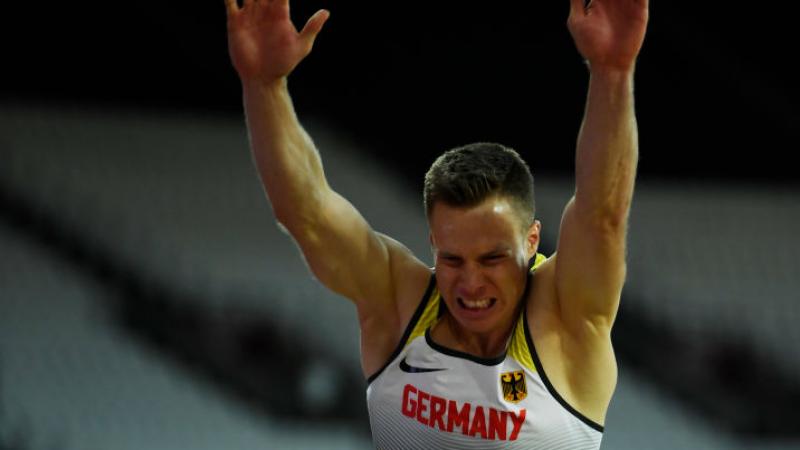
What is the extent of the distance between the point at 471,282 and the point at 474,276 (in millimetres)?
20

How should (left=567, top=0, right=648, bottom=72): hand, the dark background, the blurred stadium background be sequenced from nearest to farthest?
1. (left=567, top=0, right=648, bottom=72): hand
2. the blurred stadium background
3. the dark background

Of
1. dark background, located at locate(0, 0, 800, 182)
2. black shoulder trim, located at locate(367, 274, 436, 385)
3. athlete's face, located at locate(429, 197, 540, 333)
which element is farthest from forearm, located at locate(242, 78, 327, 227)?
dark background, located at locate(0, 0, 800, 182)

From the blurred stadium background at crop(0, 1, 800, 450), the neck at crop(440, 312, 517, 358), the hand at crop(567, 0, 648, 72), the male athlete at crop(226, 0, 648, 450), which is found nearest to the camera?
the hand at crop(567, 0, 648, 72)

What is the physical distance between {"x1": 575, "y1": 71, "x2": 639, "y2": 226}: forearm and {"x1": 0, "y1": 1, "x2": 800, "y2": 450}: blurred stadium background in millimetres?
8779

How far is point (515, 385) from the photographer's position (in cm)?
328

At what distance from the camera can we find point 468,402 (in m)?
3.30

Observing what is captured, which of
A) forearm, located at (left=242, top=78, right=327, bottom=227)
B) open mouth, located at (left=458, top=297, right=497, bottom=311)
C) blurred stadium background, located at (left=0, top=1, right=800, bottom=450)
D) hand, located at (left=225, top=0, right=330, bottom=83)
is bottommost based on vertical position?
blurred stadium background, located at (left=0, top=1, right=800, bottom=450)

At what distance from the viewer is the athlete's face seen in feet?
10.5

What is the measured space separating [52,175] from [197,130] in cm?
212

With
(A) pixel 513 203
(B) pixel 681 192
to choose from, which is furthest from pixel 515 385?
(B) pixel 681 192

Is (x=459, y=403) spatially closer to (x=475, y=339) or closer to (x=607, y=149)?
(x=475, y=339)

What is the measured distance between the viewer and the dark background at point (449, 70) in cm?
1366

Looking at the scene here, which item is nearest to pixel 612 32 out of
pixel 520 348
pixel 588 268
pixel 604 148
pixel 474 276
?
pixel 604 148

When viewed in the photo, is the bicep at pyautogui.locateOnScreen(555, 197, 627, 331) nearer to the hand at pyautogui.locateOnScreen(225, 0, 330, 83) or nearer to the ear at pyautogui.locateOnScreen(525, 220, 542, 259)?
the ear at pyautogui.locateOnScreen(525, 220, 542, 259)
